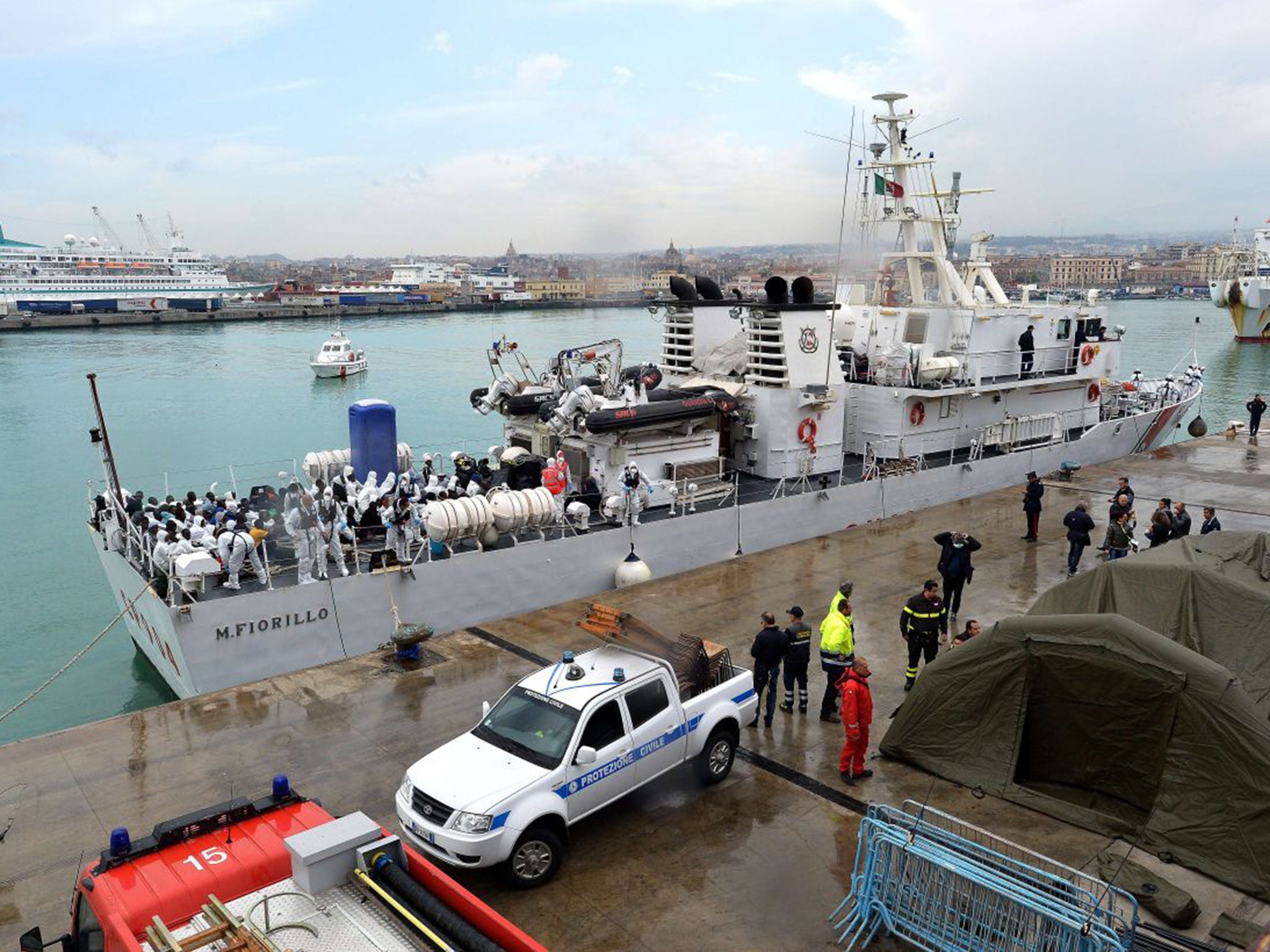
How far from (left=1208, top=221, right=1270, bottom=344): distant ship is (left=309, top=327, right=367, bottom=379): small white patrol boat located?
214 ft

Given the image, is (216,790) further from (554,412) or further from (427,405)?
(427,405)

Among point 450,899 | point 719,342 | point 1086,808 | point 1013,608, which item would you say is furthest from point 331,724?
point 719,342

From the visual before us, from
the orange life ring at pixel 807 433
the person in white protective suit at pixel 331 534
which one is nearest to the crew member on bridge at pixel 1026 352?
the orange life ring at pixel 807 433

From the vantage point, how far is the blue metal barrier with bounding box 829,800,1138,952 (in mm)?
4820

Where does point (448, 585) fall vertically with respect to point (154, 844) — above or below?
below

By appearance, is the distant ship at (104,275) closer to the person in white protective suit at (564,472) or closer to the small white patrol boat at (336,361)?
the small white patrol boat at (336,361)

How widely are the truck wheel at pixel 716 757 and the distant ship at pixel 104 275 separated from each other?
408 ft

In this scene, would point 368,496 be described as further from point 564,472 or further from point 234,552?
point 564,472

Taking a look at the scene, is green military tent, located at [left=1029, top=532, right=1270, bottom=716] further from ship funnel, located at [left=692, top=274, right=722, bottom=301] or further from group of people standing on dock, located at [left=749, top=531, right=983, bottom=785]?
ship funnel, located at [left=692, top=274, right=722, bottom=301]

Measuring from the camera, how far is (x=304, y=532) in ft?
37.4

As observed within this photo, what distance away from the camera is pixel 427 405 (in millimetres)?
45188

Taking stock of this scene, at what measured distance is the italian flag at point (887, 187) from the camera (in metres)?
19.1

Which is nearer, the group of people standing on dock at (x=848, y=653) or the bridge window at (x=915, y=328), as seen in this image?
the group of people standing on dock at (x=848, y=653)

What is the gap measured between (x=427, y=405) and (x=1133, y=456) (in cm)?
3254
